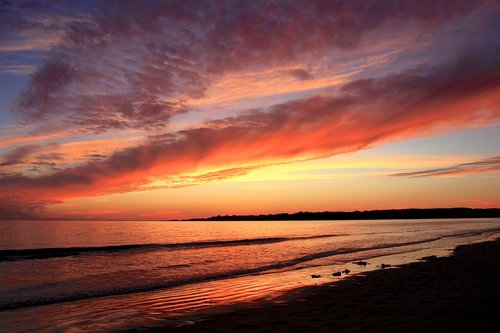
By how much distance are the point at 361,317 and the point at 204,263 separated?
19779 millimetres

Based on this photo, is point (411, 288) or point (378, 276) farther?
point (378, 276)

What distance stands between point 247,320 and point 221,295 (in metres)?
5.10

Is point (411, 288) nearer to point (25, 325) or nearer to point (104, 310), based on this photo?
point (104, 310)

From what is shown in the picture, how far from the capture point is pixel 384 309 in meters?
10.7

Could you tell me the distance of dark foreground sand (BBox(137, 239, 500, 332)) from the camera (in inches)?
344

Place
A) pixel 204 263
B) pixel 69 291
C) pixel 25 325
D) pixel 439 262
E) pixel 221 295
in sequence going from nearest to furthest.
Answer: pixel 25 325 → pixel 221 295 → pixel 69 291 → pixel 439 262 → pixel 204 263

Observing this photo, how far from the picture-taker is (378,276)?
59.5 ft

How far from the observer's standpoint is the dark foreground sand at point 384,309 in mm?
8734

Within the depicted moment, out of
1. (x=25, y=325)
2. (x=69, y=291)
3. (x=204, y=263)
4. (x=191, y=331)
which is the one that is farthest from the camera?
(x=204, y=263)

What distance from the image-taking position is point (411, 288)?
14.1m

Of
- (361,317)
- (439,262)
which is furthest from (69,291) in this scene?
(439,262)

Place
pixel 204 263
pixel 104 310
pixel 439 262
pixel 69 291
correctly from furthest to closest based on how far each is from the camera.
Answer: pixel 204 263 → pixel 439 262 → pixel 69 291 → pixel 104 310

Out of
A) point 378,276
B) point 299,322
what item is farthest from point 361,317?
point 378,276

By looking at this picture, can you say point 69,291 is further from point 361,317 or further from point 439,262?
point 439,262
